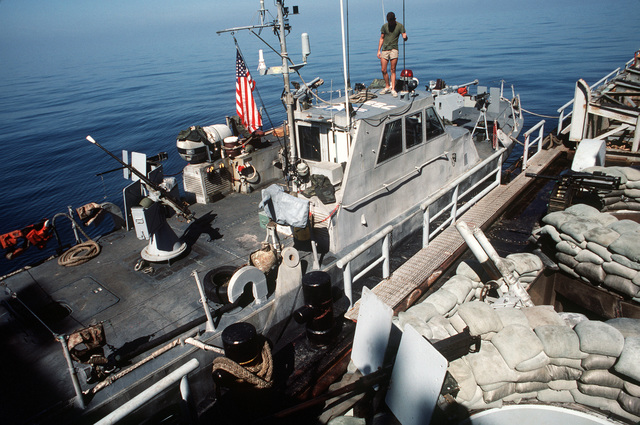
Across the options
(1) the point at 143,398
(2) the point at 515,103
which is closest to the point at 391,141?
(1) the point at 143,398

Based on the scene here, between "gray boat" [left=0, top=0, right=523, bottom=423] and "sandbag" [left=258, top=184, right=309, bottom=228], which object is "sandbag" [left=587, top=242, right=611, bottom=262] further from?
"sandbag" [left=258, top=184, right=309, bottom=228]

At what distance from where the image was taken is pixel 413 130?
896cm

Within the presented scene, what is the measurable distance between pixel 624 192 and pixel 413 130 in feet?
16.1

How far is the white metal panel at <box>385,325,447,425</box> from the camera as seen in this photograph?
346 centimetres

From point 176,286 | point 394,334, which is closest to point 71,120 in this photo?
point 176,286

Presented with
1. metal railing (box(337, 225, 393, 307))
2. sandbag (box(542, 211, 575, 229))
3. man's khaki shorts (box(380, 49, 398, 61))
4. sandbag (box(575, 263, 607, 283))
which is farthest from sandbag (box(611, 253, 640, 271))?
man's khaki shorts (box(380, 49, 398, 61))

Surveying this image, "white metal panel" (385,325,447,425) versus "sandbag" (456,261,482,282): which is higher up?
"white metal panel" (385,325,447,425)

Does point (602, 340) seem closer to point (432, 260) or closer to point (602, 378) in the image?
point (602, 378)

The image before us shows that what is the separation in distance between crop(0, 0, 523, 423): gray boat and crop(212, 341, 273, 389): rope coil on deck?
27cm

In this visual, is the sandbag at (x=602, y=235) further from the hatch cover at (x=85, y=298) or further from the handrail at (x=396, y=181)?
the hatch cover at (x=85, y=298)

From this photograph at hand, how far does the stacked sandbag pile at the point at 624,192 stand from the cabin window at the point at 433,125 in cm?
362

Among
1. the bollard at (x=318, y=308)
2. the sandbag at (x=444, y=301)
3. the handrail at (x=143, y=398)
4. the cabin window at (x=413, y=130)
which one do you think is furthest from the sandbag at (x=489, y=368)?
the cabin window at (x=413, y=130)

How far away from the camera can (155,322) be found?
6.36 m

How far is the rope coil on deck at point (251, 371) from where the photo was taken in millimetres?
4789
